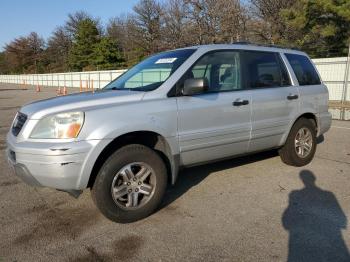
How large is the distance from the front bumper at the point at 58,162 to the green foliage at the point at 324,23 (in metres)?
21.5

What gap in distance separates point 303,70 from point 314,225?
2984 millimetres

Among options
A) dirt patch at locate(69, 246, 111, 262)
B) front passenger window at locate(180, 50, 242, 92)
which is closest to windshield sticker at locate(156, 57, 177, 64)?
front passenger window at locate(180, 50, 242, 92)

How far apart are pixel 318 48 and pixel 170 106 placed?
23989mm

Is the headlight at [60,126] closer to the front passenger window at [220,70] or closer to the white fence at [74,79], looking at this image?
the front passenger window at [220,70]

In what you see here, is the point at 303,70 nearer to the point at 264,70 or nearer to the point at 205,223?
the point at 264,70

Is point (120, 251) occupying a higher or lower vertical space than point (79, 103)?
lower

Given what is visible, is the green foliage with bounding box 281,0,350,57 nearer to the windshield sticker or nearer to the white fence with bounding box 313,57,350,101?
the white fence with bounding box 313,57,350,101

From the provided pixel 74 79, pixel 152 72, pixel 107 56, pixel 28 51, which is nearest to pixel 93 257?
pixel 152 72

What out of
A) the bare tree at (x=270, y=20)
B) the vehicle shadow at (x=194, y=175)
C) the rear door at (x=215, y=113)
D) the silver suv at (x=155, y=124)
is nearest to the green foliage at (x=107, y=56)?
the bare tree at (x=270, y=20)

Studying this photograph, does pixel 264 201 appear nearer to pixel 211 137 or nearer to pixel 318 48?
pixel 211 137

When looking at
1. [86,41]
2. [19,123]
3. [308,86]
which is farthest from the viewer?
[86,41]

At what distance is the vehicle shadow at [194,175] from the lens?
4805mm

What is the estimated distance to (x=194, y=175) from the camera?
5.62 m

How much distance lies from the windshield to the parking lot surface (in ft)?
4.71
